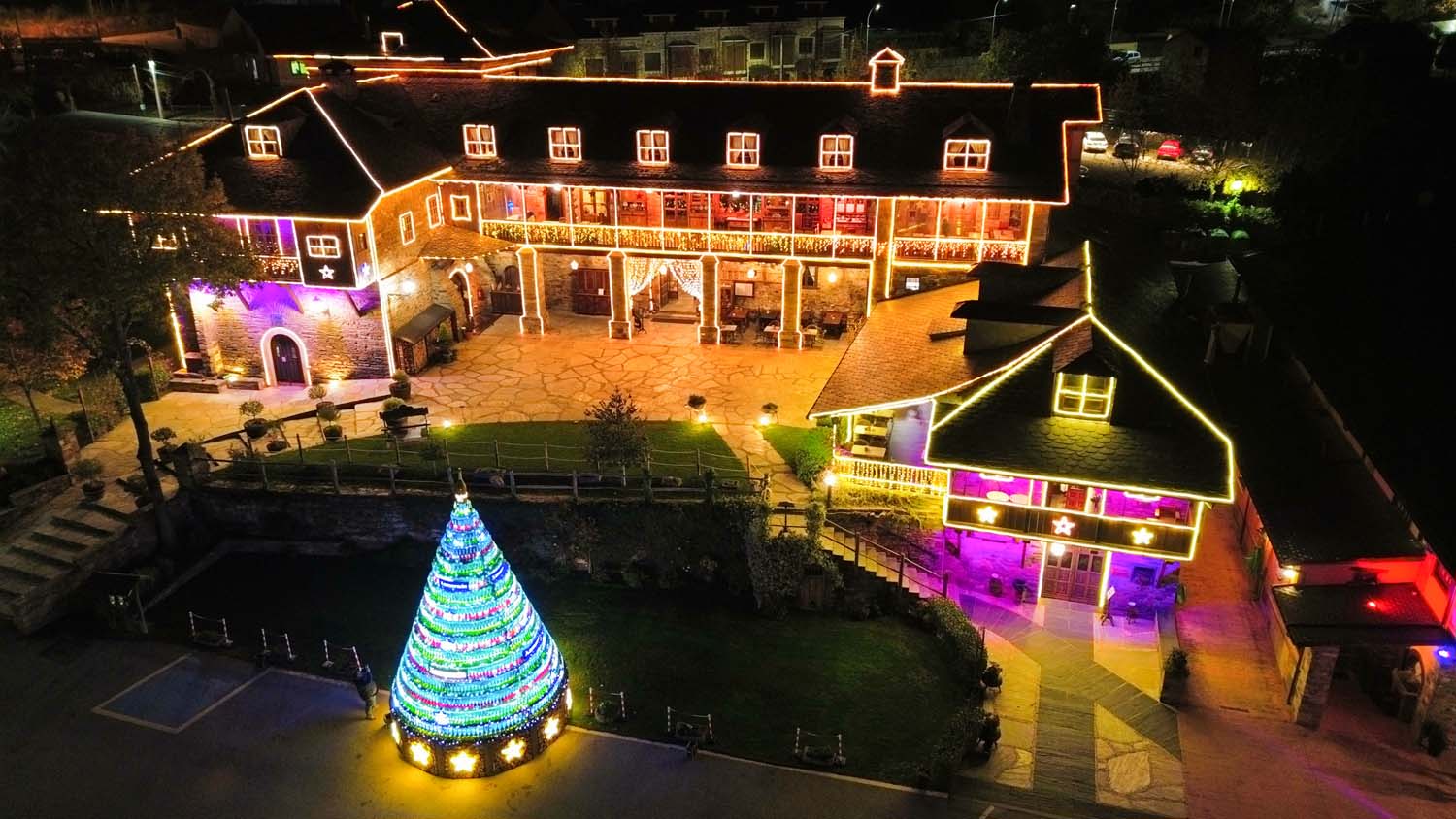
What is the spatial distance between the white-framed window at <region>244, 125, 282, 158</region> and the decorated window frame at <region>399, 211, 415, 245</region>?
4680 millimetres

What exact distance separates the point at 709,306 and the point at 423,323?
36.8 ft

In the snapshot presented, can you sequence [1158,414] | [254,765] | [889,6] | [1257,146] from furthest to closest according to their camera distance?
[889,6] → [1257,146] → [1158,414] → [254,765]

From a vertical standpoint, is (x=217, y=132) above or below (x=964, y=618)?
above

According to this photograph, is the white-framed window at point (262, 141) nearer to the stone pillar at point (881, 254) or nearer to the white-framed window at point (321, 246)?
the white-framed window at point (321, 246)

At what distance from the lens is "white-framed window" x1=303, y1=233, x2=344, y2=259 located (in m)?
33.8

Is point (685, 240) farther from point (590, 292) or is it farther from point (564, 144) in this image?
point (590, 292)

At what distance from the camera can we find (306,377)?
3659cm

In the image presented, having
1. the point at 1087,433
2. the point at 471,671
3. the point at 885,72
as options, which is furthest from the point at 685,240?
the point at 471,671

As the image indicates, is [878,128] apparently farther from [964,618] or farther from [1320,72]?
[1320,72]

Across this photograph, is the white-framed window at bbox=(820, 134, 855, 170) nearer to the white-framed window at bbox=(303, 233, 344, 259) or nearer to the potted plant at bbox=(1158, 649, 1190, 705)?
the white-framed window at bbox=(303, 233, 344, 259)

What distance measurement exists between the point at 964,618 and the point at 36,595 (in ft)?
83.1

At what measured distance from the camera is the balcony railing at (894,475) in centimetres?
2789

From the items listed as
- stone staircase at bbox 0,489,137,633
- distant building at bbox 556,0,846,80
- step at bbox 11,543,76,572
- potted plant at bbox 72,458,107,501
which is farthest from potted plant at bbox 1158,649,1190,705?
distant building at bbox 556,0,846,80

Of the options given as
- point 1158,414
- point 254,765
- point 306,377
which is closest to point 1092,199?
point 1158,414
